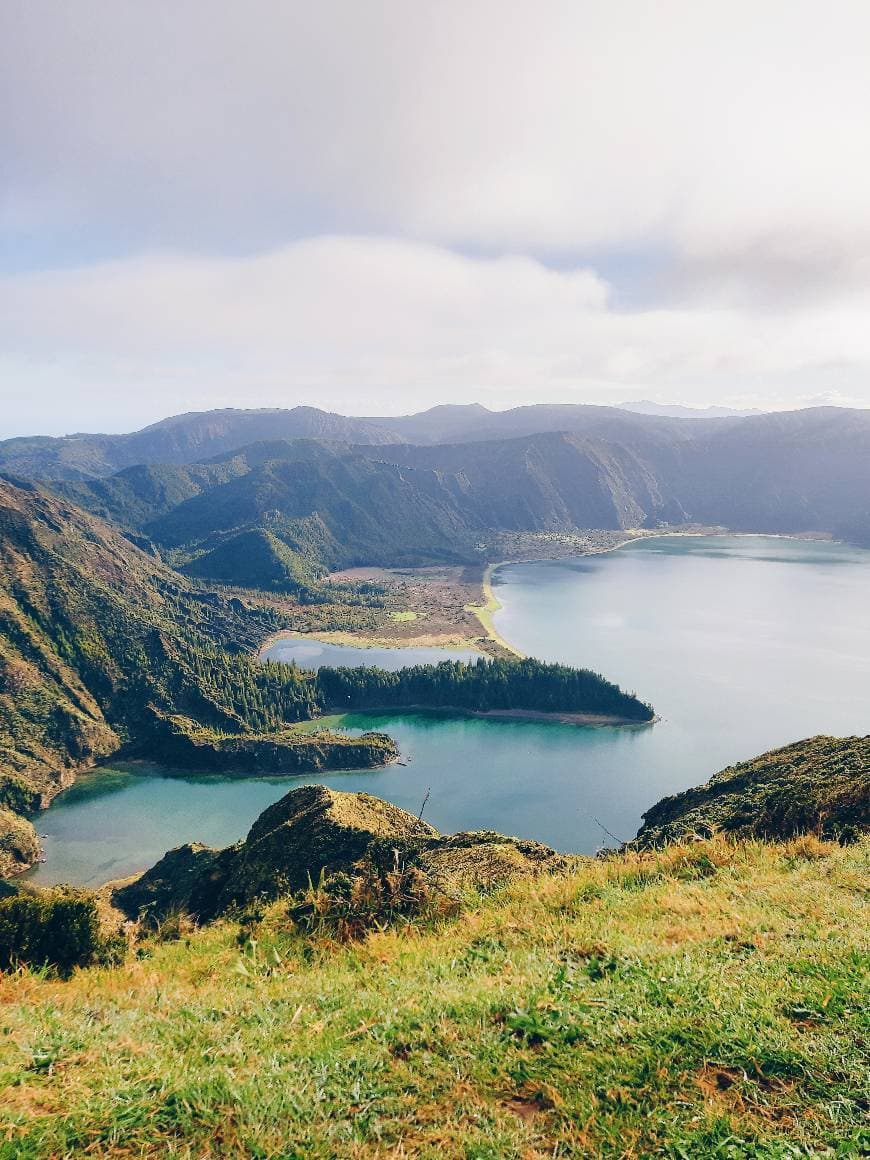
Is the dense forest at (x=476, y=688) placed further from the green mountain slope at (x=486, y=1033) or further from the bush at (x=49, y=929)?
the green mountain slope at (x=486, y=1033)

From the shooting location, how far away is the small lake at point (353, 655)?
11550 centimetres

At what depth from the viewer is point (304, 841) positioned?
25.1m

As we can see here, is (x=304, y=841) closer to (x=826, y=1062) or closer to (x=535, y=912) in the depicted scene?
(x=535, y=912)

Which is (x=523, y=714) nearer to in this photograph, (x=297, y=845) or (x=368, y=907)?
(x=297, y=845)

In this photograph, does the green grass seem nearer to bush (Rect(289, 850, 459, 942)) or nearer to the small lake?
bush (Rect(289, 850, 459, 942))

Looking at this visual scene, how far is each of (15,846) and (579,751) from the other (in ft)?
206

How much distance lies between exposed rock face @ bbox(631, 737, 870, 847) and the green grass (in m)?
7.55

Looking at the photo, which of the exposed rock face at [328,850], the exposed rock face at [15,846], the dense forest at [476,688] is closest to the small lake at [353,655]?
the dense forest at [476,688]

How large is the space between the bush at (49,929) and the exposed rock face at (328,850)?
3.76m

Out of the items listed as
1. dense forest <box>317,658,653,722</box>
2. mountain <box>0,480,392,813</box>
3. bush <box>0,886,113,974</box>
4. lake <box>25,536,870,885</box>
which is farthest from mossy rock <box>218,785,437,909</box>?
dense forest <box>317,658,653,722</box>

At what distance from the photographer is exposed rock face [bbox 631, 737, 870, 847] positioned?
15.1 meters

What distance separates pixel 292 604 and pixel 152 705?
81.0m

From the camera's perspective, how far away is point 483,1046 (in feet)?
18.5

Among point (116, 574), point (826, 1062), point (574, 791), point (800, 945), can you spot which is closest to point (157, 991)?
point (826, 1062)
